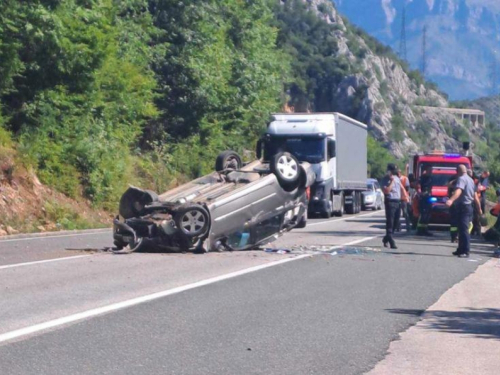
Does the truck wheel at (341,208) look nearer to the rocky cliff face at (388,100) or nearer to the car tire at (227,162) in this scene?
the car tire at (227,162)

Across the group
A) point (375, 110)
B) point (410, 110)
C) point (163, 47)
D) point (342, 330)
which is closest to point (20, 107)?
point (163, 47)

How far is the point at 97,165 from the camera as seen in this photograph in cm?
3238

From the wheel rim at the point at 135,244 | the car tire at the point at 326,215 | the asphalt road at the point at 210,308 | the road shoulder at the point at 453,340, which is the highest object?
the car tire at the point at 326,215

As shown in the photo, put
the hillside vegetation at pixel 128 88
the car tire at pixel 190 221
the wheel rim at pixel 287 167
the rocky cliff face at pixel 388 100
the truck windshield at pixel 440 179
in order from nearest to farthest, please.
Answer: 1. the car tire at pixel 190 221
2. the wheel rim at pixel 287 167
3. the hillside vegetation at pixel 128 88
4. the truck windshield at pixel 440 179
5. the rocky cliff face at pixel 388 100

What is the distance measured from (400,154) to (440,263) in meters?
103

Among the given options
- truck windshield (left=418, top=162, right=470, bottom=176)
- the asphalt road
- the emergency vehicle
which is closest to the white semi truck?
the emergency vehicle

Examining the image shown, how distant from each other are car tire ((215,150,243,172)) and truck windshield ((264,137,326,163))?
528 inches

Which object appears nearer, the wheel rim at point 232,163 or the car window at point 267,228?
the car window at point 267,228

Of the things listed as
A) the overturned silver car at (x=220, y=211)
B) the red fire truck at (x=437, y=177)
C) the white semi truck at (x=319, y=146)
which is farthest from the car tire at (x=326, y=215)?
the overturned silver car at (x=220, y=211)

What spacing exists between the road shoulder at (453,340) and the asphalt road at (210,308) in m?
0.20

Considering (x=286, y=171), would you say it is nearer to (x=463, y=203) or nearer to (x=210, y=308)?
(x=463, y=203)

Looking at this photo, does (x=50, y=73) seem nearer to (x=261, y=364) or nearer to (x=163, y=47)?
(x=163, y=47)

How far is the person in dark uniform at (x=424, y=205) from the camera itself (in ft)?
92.0

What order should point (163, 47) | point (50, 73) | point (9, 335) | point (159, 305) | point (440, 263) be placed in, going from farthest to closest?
1. point (163, 47)
2. point (50, 73)
3. point (440, 263)
4. point (159, 305)
5. point (9, 335)
